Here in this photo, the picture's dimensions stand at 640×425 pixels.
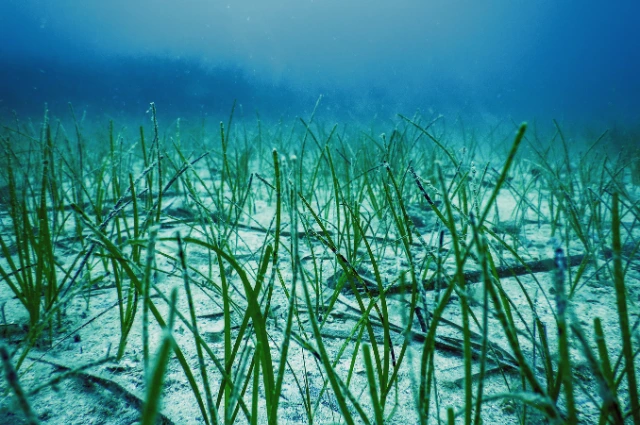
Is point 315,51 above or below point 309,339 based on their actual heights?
above

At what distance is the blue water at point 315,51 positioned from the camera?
4625cm

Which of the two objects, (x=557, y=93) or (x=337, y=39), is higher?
(x=337, y=39)

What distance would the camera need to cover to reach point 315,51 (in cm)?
5250

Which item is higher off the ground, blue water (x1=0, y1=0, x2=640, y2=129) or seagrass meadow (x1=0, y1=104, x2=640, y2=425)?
blue water (x1=0, y1=0, x2=640, y2=129)

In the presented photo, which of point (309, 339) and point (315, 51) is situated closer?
point (309, 339)

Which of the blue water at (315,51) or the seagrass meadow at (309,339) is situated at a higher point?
the blue water at (315,51)

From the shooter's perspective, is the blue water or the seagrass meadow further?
the blue water

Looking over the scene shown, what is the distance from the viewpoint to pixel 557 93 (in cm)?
5800

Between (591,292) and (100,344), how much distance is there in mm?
1202

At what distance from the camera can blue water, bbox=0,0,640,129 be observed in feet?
152

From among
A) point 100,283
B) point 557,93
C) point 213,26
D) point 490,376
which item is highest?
point 213,26

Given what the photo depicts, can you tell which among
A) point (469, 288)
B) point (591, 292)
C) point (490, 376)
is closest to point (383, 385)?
point (490, 376)

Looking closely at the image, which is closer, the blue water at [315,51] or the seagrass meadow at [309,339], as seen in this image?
the seagrass meadow at [309,339]

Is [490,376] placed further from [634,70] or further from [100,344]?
[634,70]
